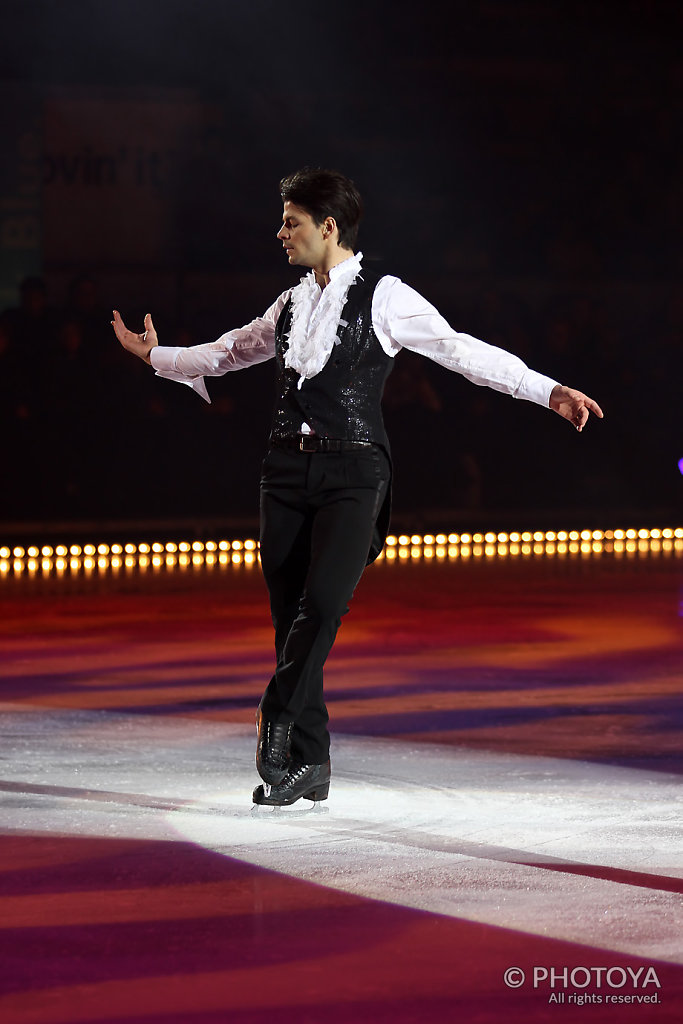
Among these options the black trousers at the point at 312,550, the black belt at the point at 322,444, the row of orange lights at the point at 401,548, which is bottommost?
the row of orange lights at the point at 401,548

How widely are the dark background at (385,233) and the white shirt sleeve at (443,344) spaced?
6110mm

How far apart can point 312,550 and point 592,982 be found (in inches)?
50.1

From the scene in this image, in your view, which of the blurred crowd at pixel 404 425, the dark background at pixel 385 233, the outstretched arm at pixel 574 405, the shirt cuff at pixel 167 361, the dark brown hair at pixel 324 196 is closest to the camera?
the outstretched arm at pixel 574 405

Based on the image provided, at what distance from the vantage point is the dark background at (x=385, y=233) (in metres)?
9.68

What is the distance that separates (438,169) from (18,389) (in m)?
4.03

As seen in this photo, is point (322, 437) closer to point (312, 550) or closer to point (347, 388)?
point (347, 388)

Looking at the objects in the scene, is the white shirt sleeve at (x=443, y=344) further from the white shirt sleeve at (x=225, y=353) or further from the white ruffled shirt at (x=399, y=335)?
the white shirt sleeve at (x=225, y=353)

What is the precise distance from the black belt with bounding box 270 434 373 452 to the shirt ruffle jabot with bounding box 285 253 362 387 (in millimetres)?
117

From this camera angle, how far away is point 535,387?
3.35 meters

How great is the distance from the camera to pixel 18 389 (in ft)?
31.0

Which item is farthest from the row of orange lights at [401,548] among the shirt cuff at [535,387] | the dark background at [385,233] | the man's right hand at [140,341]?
the shirt cuff at [535,387]

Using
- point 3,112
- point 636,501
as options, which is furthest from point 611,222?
point 3,112

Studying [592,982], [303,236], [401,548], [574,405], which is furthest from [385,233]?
[592,982]

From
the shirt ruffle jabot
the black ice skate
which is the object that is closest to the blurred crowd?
the shirt ruffle jabot
